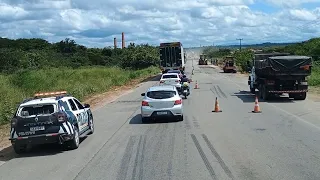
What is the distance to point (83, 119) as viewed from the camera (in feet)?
48.6

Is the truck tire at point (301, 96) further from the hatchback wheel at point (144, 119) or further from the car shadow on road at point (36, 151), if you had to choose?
the car shadow on road at point (36, 151)

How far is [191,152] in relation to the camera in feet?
38.2

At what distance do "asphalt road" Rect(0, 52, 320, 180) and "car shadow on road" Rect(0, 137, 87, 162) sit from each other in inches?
1.6

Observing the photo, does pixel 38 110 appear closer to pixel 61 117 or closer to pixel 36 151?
pixel 61 117

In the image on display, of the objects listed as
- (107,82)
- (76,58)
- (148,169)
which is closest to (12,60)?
(107,82)

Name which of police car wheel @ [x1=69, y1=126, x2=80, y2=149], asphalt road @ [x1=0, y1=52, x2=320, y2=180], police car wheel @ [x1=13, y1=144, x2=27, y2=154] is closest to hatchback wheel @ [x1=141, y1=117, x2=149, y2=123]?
asphalt road @ [x1=0, y1=52, x2=320, y2=180]

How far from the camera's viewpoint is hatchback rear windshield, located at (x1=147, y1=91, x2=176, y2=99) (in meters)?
19.0

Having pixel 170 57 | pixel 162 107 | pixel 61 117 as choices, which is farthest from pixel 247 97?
pixel 170 57

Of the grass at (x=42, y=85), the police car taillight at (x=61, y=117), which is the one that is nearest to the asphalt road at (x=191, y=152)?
the police car taillight at (x=61, y=117)

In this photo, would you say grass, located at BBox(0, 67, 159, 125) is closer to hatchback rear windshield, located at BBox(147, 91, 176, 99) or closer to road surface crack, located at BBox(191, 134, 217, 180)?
hatchback rear windshield, located at BBox(147, 91, 176, 99)

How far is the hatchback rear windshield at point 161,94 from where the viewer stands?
19.0 meters

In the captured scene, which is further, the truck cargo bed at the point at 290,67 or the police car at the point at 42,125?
the truck cargo bed at the point at 290,67

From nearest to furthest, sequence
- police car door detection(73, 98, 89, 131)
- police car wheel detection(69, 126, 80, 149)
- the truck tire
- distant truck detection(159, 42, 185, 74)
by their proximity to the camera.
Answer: police car wheel detection(69, 126, 80, 149), police car door detection(73, 98, 89, 131), the truck tire, distant truck detection(159, 42, 185, 74)

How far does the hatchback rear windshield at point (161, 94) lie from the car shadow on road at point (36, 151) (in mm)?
5767
